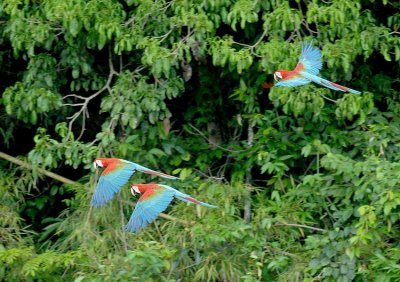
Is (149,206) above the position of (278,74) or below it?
below

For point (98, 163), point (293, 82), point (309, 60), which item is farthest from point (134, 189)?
point (309, 60)

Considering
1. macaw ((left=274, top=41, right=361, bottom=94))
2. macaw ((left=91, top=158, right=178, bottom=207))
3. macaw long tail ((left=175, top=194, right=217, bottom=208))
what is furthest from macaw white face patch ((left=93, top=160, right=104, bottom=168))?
macaw ((left=274, top=41, right=361, bottom=94))

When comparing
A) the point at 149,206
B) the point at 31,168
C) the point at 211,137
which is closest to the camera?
the point at 149,206

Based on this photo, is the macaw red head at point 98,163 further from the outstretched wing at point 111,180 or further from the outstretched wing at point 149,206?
the outstretched wing at point 149,206

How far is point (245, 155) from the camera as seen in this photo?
260 inches

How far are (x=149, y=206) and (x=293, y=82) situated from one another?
3.38 feet

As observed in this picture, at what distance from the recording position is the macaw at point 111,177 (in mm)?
5910

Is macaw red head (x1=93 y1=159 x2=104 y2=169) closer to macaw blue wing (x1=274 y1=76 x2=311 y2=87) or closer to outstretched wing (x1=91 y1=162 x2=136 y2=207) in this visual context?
outstretched wing (x1=91 y1=162 x2=136 y2=207)

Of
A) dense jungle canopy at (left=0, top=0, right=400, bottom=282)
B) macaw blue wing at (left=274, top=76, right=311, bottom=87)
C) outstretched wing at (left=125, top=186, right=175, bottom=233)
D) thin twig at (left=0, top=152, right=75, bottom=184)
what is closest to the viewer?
macaw blue wing at (left=274, top=76, right=311, bottom=87)

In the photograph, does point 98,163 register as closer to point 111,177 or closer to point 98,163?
point 98,163

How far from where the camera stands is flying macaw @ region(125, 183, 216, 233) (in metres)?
5.79

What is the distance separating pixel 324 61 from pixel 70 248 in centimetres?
187

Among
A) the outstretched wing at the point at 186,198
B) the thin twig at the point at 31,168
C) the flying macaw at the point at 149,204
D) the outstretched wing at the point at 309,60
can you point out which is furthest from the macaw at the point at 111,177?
the outstretched wing at the point at 309,60

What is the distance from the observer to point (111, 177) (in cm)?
591
